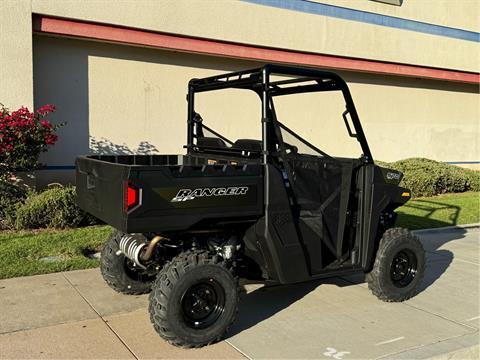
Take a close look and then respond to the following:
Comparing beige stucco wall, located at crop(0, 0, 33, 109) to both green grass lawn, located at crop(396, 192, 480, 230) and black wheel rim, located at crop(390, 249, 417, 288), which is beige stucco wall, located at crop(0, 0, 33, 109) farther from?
green grass lawn, located at crop(396, 192, 480, 230)

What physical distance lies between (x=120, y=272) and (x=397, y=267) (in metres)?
2.66

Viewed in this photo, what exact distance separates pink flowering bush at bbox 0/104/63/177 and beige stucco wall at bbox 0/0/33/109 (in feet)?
1.56

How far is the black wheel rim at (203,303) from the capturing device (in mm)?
3902

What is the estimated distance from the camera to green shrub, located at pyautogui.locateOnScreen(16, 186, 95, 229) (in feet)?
22.7

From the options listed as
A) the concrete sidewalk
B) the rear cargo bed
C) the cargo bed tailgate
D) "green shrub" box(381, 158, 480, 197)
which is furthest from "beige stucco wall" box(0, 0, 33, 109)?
"green shrub" box(381, 158, 480, 197)

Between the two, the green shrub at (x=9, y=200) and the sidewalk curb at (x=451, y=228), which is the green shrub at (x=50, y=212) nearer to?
the green shrub at (x=9, y=200)

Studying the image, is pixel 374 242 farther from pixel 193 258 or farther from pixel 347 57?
pixel 347 57

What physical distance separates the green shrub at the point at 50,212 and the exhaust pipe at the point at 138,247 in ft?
9.09

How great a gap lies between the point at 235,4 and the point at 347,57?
10.7 ft

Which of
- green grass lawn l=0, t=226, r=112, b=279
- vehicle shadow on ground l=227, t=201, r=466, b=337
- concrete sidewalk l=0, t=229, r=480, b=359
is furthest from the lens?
green grass lawn l=0, t=226, r=112, b=279

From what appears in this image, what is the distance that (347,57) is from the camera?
473 inches

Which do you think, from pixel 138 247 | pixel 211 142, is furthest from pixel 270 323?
pixel 211 142

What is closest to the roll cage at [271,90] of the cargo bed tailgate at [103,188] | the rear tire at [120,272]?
the cargo bed tailgate at [103,188]

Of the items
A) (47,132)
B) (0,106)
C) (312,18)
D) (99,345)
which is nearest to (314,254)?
(99,345)
